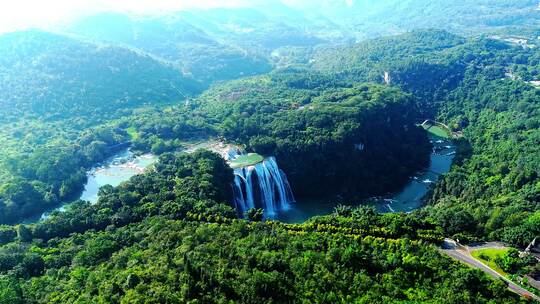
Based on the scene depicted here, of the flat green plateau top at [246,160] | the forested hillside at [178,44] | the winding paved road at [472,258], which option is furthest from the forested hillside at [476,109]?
the flat green plateau top at [246,160]

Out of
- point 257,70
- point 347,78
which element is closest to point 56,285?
point 347,78

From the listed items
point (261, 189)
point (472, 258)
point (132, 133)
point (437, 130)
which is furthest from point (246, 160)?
point (437, 130)

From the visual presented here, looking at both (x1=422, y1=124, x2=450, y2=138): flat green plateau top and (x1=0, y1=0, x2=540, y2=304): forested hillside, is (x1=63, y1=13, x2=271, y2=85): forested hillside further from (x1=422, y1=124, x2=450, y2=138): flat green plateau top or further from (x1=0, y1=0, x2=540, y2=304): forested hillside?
(x1=422, y1=124, x2=450, y2=138): flat green plateau top

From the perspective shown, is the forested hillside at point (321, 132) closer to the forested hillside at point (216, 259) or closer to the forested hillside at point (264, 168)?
the forested hillside at point (264, 168)

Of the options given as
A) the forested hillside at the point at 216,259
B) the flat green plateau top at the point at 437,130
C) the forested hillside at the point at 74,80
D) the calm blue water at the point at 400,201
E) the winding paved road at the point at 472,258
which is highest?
the forested hillside at the point at 74,80

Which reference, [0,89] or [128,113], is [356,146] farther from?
[0,89]

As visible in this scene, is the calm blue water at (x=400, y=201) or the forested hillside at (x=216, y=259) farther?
the calm blue water at (x=400, y=201)

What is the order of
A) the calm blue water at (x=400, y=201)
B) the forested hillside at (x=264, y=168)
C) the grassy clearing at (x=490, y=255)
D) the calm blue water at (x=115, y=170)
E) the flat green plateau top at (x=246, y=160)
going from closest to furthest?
the forested hillside at (x=264, y=168) → the grassy clearing at (x=490, y=255) → the calm blue water at (x=115, y=170) → the calm blue water at (x=400, y=201) → the flat green plateau top at (x=246, y=160)

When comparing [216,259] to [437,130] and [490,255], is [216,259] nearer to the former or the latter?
[490,255]
